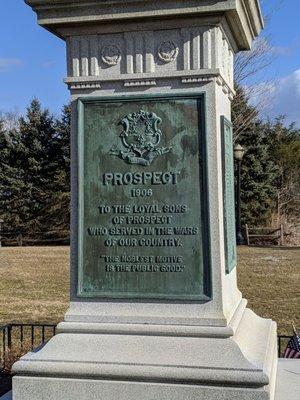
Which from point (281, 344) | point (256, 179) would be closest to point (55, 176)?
point (256, 179)

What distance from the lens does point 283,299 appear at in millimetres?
13273

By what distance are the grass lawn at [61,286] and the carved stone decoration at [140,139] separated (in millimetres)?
6246

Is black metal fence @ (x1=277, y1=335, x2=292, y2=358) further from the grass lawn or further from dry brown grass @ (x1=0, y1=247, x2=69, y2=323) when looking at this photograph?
dry brown grass @ (x1=0, y1=247, x2=69, y2=323)

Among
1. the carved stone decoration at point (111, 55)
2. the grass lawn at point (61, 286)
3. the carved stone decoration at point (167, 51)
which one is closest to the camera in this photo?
the carved stone decoration at point (167, 51)

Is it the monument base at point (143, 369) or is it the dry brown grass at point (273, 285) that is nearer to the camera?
the monument base at point (143, 369)

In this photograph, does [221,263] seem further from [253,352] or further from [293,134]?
[293,134]

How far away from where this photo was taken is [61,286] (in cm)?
1562

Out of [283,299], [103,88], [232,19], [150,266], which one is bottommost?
[283,299]

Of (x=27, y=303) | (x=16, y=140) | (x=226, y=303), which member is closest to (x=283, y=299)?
(x=27, y=303)

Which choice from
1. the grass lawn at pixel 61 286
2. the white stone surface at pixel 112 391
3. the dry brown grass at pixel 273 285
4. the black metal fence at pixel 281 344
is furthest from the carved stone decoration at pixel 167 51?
the grass lawn at pixel 61 286

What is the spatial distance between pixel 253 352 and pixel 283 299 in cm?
879

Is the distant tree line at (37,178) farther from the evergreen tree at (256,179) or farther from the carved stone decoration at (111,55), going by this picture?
the carved stone decoration at (111,55)

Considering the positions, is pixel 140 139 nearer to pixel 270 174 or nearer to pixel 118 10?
pixel 118 10

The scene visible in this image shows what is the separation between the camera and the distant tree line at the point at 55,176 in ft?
112
